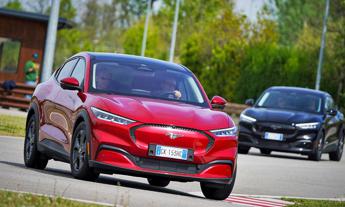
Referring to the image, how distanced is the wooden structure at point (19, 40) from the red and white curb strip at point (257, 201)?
33.2 m

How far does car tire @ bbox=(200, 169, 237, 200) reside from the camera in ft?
44.7

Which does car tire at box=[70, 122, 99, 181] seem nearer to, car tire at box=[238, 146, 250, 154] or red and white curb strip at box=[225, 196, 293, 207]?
Result: red and white curb strip at box=[225, 196, 293, 207]

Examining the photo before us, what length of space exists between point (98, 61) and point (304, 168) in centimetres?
983

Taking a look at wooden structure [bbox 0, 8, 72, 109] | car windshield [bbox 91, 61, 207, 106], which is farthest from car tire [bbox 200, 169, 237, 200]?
wooden structure [bbox 0, 8, 72, 109]

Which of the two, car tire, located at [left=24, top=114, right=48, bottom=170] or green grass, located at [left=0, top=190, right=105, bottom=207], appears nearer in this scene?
green grass, located at [left=0, top=190, right=105, bottom=207]

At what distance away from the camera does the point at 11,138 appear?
22656 mm

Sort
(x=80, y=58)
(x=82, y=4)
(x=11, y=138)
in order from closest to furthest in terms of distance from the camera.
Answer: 1. (x=80, y=58)
2. (x=11, y=138)
3. (x=82, y=4)

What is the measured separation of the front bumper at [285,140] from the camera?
26312 mm

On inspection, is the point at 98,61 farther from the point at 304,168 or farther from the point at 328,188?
the point at 304,168

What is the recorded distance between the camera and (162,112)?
13.3 m

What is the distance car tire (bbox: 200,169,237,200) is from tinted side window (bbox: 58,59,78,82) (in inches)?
104

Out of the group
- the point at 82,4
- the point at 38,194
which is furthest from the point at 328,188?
the point at 82,4

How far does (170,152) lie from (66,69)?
318cm

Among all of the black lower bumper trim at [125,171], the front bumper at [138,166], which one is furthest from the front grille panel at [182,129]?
the black lower bumper trim at [125,171]
